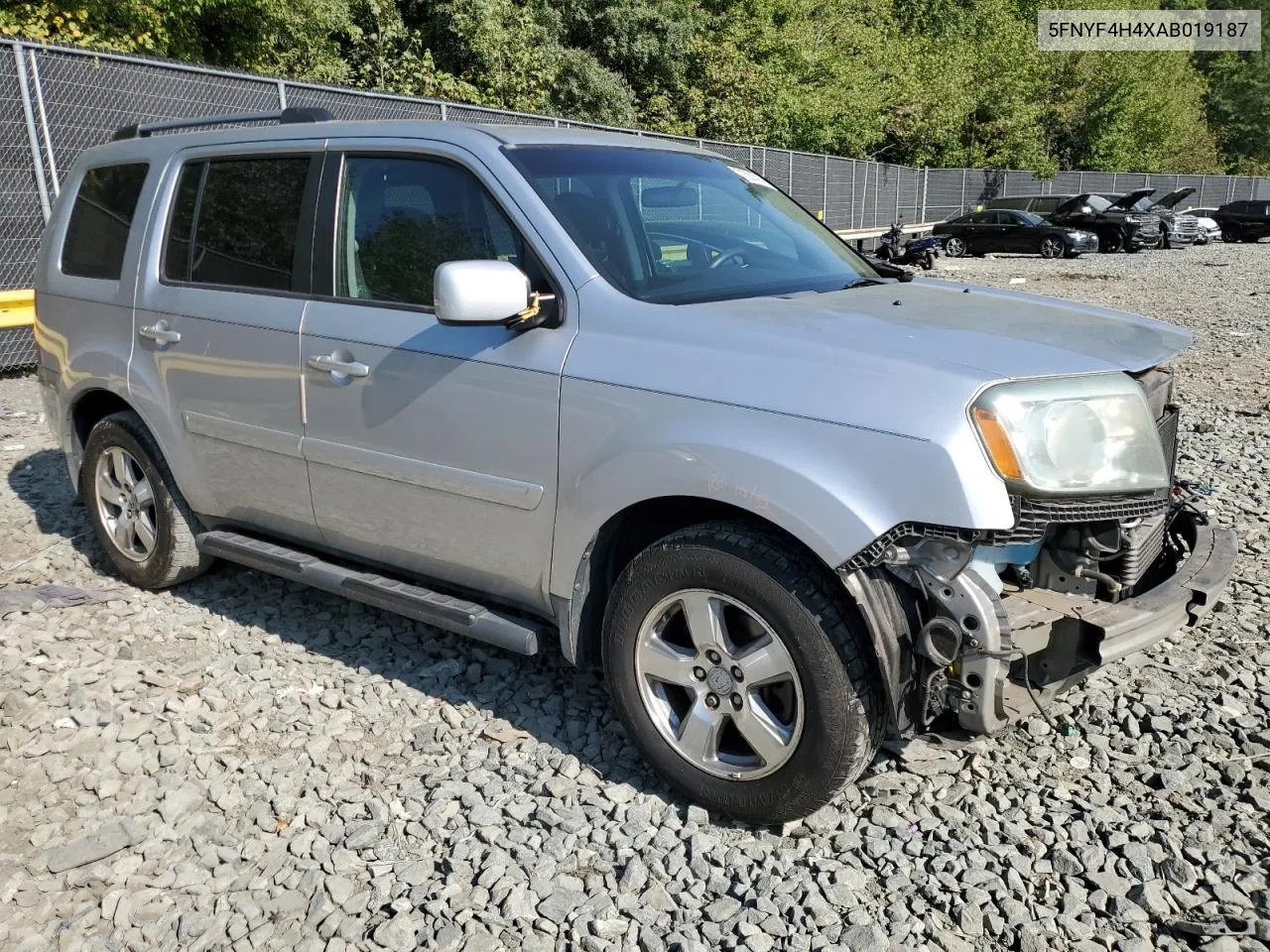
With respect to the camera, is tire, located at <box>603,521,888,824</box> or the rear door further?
the rear door

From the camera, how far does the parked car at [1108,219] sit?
A: 30.0 metres

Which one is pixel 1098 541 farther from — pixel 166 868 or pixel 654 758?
pixel 166 868

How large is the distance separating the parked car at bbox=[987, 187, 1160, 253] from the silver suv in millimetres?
28889

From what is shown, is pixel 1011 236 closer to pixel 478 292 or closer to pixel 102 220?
pixel 102 220

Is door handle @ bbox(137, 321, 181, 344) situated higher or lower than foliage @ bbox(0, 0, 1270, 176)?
lower

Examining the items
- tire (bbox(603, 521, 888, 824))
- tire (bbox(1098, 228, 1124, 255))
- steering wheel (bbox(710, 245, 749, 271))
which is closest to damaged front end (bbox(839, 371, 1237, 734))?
tire (bbox(603, 521, 888, 824))

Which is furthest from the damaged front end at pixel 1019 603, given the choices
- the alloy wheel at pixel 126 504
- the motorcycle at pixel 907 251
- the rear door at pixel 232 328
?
the motorcycle at pixel 907 251

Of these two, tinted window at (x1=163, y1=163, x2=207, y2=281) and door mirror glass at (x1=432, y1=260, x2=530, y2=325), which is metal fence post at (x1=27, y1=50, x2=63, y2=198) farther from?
door mirror glass at (x1=432, y1=260, x2=530, y2=325)

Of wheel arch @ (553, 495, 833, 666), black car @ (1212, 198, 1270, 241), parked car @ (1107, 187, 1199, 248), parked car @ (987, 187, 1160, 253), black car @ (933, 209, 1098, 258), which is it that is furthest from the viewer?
black car @ (1212, 198, 1270, 241)

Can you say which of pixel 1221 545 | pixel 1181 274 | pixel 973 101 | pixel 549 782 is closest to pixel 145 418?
pixel 549 782

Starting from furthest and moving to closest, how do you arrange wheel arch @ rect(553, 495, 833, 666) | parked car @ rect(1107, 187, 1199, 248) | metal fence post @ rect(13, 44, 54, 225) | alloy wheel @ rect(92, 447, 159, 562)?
parked car @ rect(1107, 187, 1199, 248)
metal fence post @ rect(13, 44, 54, 225)
alloy wheel @ rect(92, 447, 159, 562)
wheel arch @ rect(553, 495, 833, 666)

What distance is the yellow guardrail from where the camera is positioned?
31.0ft

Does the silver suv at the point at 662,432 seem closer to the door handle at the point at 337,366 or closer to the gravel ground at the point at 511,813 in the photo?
the door handle at the point at 337,366

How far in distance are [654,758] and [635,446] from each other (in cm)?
97
